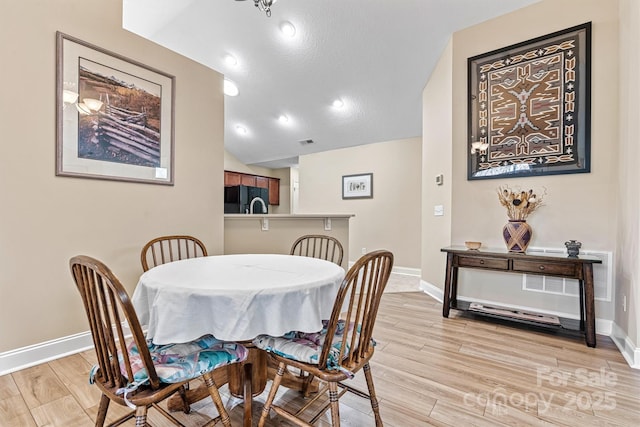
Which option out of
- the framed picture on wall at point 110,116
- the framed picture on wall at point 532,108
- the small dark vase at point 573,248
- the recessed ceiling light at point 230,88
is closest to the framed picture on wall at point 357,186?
the recessed ceiling light at point 230,88

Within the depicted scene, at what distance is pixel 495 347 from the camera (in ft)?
7.55

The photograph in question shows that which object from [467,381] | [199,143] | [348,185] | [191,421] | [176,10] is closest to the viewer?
[191,421]

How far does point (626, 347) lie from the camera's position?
6.97ft

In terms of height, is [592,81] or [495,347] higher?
[592,81]

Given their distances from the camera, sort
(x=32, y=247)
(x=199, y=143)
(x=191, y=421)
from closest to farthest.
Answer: (x=191, y=421) < (x=32, y=247) < (x=199, y=143)

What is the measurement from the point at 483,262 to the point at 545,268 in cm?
46

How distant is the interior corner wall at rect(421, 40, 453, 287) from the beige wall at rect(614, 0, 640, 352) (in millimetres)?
1325

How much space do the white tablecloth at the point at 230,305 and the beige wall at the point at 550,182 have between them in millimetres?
2316

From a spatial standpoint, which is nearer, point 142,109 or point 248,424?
point 248,424

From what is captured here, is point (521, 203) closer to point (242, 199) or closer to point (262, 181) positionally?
point (242, 199)

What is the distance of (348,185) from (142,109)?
4.06m

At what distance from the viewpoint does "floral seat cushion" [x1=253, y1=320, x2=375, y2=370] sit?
121 cm

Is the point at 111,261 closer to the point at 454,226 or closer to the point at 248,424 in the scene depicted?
the point at 248,424

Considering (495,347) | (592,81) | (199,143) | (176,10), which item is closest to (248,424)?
(495,347)
